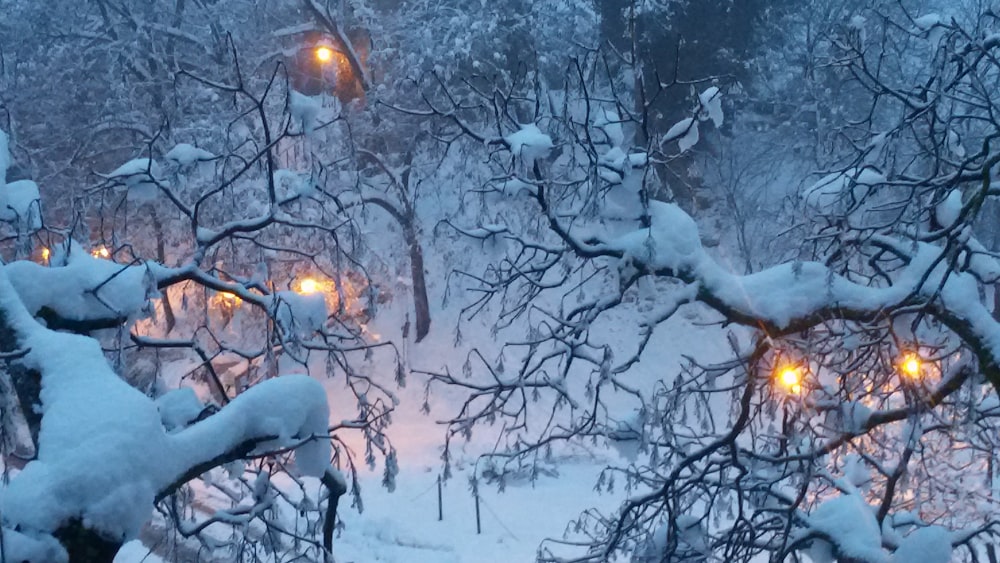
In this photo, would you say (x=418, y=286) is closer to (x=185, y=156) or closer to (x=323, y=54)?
(x=323, y=54)

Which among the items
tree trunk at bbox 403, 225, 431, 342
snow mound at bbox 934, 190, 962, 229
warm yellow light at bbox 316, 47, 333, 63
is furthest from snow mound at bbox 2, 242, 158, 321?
tree trunk at bbox 403, 225, 431, 342

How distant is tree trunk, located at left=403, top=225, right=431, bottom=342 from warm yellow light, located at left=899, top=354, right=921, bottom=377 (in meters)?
12.7

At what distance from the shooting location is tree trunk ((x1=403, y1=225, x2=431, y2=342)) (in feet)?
55.9

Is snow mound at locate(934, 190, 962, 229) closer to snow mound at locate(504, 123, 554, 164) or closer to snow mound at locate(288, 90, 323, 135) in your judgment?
snow mound at locate(504, 123, 554, 164)

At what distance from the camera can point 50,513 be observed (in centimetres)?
276

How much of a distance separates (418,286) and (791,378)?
45.0 feet

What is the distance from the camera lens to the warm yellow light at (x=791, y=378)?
14.7 ft

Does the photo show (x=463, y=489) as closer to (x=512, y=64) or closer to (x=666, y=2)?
(x=512, y=64)

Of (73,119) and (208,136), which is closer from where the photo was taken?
(208,136)

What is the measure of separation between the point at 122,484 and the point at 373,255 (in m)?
15.0

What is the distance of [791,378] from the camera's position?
4.86m

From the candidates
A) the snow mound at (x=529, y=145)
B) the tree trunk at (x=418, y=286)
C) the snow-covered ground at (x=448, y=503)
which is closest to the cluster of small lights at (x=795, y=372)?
the snow mound at (x=529, y=145)

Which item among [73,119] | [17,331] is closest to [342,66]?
[73,119]

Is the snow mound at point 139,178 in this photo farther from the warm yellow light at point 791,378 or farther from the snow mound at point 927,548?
the snow mound at point 927,548
